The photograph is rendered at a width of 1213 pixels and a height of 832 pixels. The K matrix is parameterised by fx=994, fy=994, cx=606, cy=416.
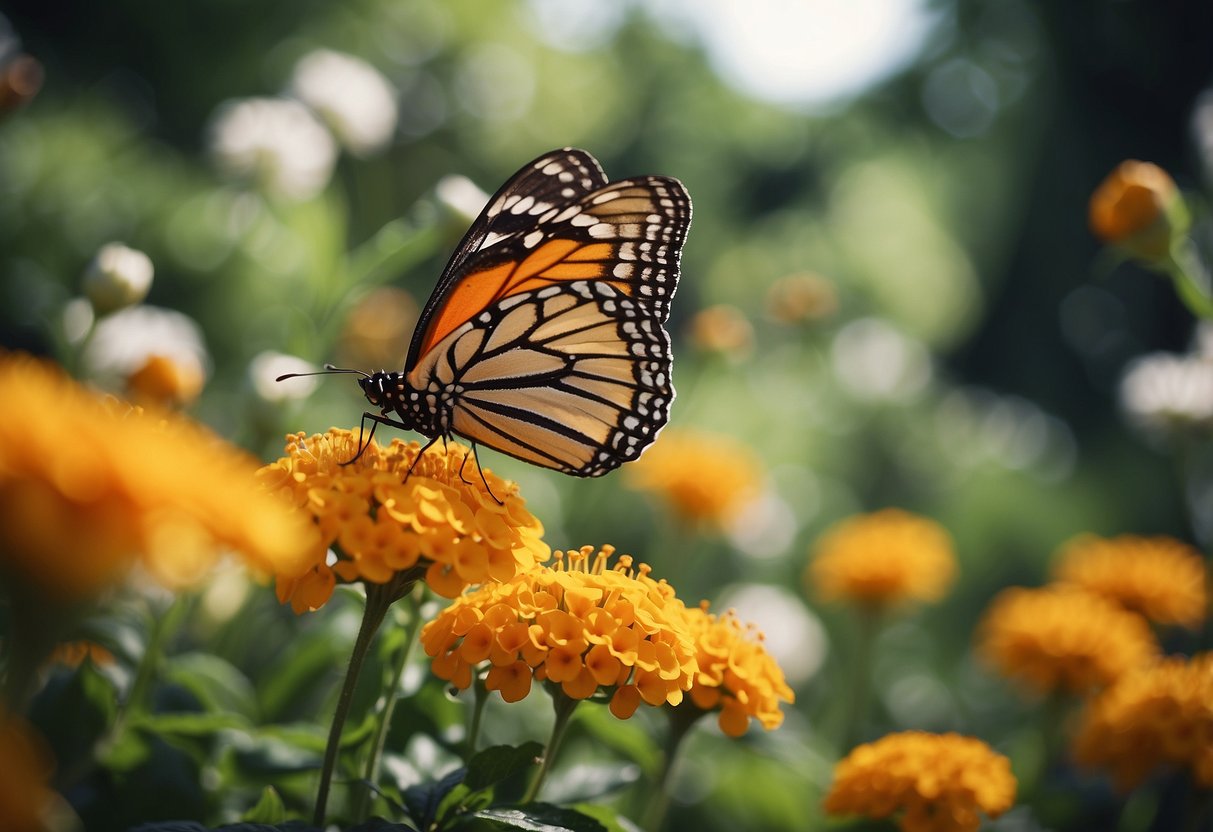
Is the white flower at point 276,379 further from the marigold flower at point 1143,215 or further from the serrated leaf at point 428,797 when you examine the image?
the marigold flower at point 1143,215

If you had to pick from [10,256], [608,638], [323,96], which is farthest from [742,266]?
[608,638]

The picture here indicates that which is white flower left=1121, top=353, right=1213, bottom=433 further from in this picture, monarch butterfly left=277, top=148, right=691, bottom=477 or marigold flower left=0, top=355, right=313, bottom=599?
marigold flower left=0, top=355, right=313, bottom=599

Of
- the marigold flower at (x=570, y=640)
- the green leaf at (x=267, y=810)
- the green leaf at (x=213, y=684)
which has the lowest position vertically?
the green leaf at (x=267, y=810)

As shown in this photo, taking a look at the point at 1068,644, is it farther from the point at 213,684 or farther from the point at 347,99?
the point at 347,99

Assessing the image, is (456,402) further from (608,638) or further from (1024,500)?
(1024,500)

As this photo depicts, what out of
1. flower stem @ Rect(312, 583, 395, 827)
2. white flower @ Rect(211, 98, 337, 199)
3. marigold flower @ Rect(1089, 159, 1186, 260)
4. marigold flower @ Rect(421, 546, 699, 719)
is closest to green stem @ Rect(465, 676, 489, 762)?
marigold flower @ Rect(421, 546, 699, 719)

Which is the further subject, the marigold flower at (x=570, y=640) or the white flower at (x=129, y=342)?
the white flower at (x=129, y=342)

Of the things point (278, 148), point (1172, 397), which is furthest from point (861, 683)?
point (278, 148)

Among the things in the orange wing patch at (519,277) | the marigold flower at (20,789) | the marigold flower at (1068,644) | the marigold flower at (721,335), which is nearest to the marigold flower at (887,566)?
the marigold flower at (1068,644)
